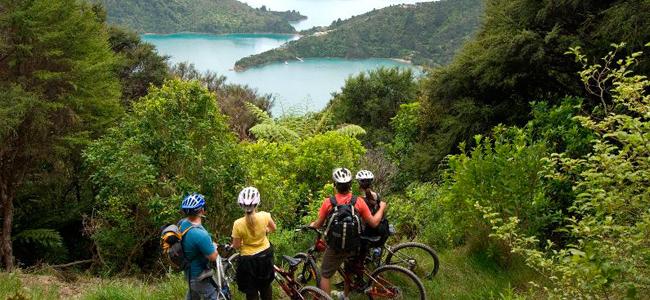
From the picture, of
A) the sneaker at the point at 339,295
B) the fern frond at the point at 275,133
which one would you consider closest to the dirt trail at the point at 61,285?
the sneaker at the point at 339,295

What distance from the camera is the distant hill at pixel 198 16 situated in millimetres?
99500

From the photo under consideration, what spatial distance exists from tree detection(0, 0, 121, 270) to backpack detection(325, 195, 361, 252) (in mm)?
9307

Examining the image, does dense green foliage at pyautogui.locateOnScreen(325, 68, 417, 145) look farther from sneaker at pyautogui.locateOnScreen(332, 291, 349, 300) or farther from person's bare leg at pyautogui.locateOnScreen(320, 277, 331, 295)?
person's bare leg at pyautogui.locateOnScreen(320, 277, 331, 295)

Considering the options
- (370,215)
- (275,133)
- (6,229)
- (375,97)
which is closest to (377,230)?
(370,215)

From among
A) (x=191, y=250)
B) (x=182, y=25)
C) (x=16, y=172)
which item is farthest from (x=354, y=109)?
(x=182, y=25)

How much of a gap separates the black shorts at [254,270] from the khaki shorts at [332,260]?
27.0 inches

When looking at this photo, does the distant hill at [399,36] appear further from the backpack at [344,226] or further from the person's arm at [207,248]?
the person's arm at [207,248]

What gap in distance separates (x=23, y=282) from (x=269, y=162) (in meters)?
6.78

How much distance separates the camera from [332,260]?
18.4 feet

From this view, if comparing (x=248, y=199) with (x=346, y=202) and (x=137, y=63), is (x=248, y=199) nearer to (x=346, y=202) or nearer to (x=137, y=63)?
(x=346, y=202)

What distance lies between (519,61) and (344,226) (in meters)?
8.26

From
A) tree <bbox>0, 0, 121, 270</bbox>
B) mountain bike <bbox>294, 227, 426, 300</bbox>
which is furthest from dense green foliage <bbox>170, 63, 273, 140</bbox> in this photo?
mountain bike <bbox>294, 227, 426, 300</bbox>

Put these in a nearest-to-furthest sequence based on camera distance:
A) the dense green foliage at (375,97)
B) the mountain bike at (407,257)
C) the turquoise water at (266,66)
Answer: the mountain bike at (407,257), the dense green foliage at (375,97), the turquoise water at (266,66)

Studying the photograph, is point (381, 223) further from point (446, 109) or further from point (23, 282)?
point (446, 109)
